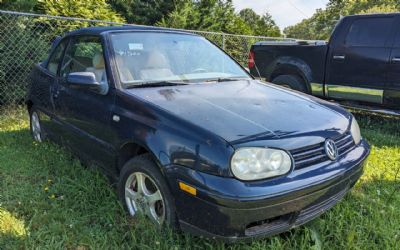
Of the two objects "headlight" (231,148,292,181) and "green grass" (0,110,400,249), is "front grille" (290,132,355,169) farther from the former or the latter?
"green grass" (0,110,400,249)

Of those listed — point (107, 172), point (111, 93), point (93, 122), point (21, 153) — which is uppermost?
point (111, 93)

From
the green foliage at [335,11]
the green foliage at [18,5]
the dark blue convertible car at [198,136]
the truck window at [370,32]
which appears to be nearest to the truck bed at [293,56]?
the truck window at [370,32]

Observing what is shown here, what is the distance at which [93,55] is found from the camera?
3594 mm

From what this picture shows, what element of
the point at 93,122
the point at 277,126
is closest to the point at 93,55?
the point at 93,122

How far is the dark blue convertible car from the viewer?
7.34ft

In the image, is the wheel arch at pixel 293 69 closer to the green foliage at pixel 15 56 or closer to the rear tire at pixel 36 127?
the rear tire at pixel 36 127

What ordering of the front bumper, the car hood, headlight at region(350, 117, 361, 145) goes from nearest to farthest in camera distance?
the front bumper < the car hood < headlight at region(350, 117, 361, 145)

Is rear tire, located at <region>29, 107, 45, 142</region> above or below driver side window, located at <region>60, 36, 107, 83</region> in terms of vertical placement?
below

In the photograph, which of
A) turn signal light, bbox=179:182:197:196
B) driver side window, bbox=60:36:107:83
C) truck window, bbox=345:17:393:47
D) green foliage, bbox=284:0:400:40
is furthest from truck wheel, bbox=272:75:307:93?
green foliage, bbox=284:0:400:40

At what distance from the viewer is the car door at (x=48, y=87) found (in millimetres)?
4113

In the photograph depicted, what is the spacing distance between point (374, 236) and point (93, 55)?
2911 mm

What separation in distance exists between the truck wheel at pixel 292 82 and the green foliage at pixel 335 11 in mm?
14653

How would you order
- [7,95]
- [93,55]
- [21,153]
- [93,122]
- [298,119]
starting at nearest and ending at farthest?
[298,119] → [93,122] → [93,55] → [21,153] → [7,95]

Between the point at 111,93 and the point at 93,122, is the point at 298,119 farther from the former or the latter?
the point at 93,122
